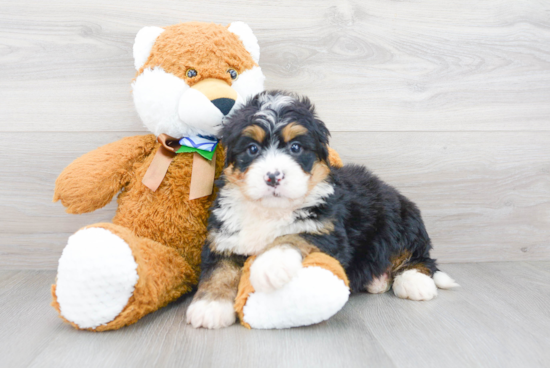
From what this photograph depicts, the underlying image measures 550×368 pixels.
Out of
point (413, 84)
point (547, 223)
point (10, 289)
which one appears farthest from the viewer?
point (547, 223)

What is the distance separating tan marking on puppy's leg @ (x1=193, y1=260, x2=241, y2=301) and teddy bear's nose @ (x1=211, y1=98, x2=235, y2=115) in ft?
1.52

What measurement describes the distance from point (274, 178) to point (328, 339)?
458 millimetres

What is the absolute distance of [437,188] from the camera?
75.6 inches

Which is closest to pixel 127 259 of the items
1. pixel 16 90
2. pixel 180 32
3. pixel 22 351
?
pixel 22 351

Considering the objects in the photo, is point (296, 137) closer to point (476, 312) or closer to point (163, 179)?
point (163, 179)

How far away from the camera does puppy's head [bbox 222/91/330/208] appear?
44.4 inches

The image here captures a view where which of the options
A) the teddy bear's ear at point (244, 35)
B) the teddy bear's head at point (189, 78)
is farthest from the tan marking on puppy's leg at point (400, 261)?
the teddy bear's ear at point (244, 35)

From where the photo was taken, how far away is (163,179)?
1416 mm

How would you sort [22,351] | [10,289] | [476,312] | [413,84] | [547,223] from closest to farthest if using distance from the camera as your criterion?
1. [22,351]
2. [476,312]
3. [10,289]
4. [413,84]
5. [547,223]

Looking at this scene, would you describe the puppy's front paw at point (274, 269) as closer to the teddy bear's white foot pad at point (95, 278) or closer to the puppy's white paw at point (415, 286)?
the teddy bear's white foot pad at point (95, 278)

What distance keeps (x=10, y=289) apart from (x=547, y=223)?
2293mm

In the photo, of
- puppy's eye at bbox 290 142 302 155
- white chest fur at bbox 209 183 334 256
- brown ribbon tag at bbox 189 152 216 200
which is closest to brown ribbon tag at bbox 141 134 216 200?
brown ribbon tag at bbox 189 152 216 200

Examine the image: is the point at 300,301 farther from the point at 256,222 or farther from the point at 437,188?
the point at 437,188

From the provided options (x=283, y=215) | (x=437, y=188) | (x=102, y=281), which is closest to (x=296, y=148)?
(x=283, y=215)
